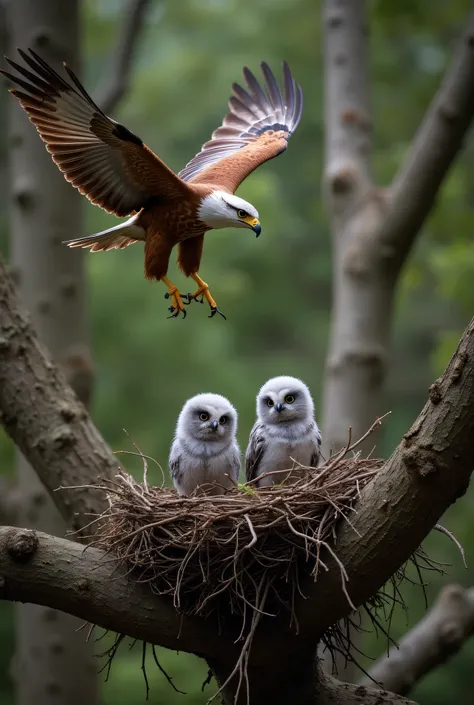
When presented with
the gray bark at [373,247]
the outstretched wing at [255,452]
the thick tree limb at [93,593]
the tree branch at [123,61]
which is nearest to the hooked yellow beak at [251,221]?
the thick tree limb at [93,593]

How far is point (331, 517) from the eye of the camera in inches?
A: 140

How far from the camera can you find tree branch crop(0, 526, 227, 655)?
3463 mm

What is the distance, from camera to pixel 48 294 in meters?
6.61

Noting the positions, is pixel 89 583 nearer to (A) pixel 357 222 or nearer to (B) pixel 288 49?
(A) pixel 357 222

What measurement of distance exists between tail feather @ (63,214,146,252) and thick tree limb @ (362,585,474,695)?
11.0ft

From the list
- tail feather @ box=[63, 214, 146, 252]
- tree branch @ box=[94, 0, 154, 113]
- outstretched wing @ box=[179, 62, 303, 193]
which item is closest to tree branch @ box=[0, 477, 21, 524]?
tree branch @ box=[94, 0, 154, 113]

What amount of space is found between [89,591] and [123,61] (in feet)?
17.9

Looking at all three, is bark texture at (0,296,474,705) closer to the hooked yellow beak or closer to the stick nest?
the stick nest

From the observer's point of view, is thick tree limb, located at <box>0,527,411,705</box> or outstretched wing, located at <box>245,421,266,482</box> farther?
outstretched wing, located at <box>245,421,266,482</box>

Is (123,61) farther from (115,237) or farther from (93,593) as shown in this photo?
(93,593)

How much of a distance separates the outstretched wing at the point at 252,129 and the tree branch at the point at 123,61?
12.5 ft

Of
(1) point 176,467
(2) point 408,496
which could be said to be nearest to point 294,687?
(2) point 408,496

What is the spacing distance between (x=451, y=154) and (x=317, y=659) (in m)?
3.46

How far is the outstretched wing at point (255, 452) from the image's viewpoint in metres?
4.69
